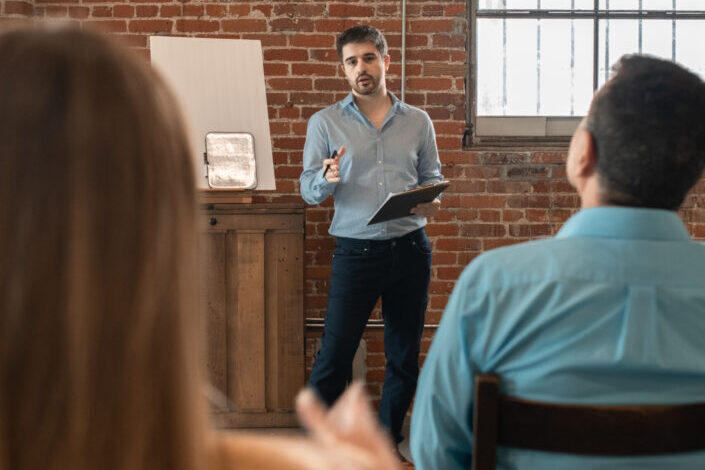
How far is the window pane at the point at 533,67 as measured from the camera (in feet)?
11.7


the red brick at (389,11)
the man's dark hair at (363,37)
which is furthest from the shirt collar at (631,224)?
the red brick at (389,11)

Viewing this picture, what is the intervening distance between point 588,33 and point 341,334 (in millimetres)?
2166

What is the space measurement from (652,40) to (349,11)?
1.67 meters

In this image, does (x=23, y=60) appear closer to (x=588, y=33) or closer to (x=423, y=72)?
(x=423, y=72)

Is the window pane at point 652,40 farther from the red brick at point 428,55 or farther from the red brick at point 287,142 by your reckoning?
the red brick at point 287,142

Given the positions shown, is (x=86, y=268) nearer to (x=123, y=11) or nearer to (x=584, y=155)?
(x=584, y=155)

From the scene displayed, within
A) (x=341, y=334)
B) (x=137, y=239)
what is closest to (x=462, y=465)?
(x=137, y=239)

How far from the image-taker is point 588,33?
3.56m

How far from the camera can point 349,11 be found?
11.2ft

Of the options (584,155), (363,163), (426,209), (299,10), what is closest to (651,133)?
(584,155)

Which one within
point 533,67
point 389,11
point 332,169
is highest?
point 389,11

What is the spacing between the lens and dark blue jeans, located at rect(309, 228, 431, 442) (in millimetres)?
2705

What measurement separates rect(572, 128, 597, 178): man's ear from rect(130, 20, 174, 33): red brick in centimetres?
283

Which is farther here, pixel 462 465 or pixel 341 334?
pixel 341 334
